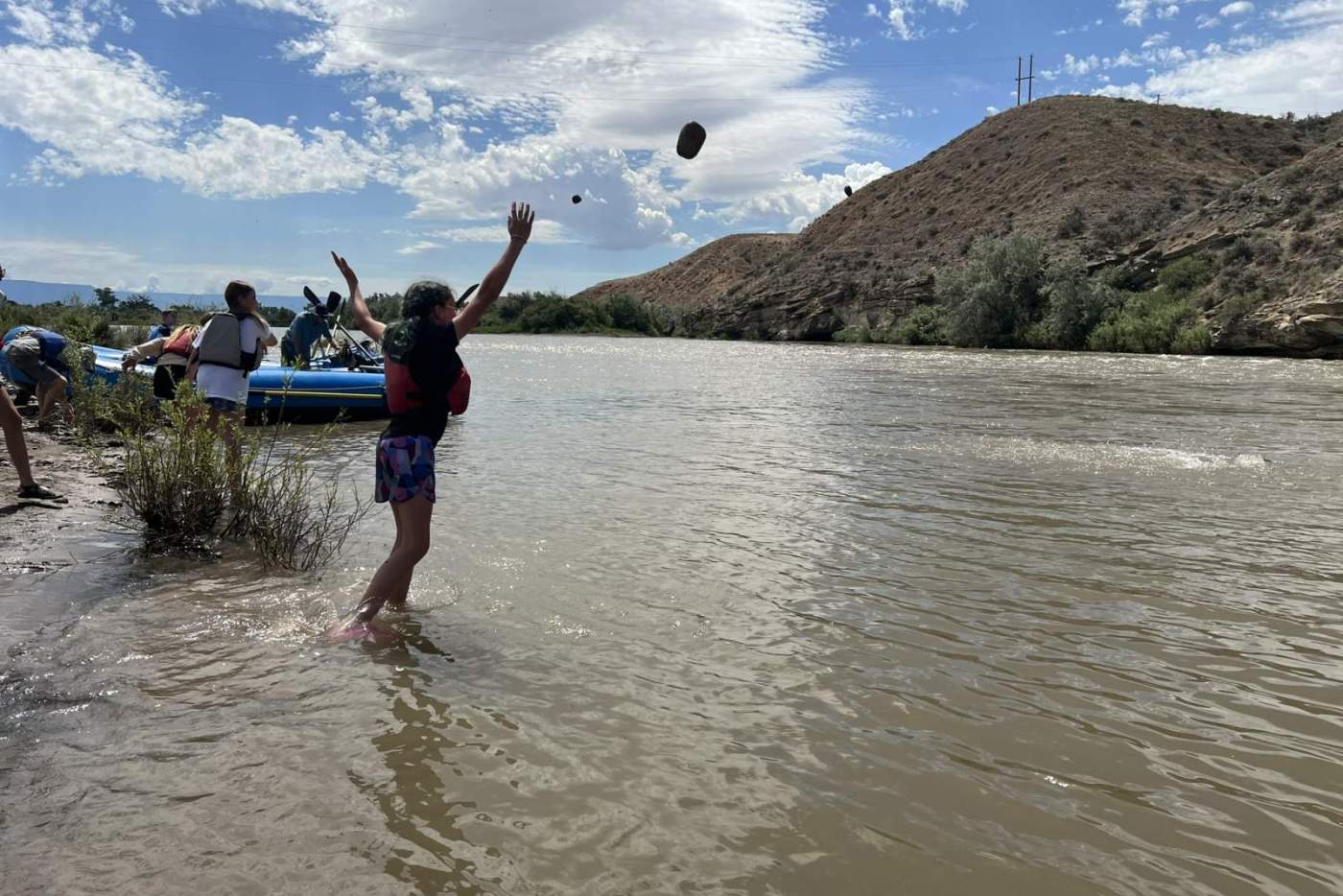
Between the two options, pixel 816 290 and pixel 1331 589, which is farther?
pixel 816 290

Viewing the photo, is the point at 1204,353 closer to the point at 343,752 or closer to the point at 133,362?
the point at 133,362

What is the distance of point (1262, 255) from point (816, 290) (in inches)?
1346

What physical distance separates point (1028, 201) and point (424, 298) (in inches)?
2674

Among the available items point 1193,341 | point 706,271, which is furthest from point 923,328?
point 706,271

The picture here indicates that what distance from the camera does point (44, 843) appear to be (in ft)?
8.87

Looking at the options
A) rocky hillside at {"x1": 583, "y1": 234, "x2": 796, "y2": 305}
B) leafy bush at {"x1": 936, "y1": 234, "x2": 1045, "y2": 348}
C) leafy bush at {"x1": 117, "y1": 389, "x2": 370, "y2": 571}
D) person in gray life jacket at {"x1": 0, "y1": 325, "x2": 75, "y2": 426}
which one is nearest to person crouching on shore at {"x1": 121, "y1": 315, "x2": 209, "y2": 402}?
person in gray life jacket at {"x1": 0, "y1": 325, "x2": 75, "y2": 426}

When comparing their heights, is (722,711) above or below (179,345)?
below

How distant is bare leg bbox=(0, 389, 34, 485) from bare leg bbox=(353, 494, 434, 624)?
4124mm

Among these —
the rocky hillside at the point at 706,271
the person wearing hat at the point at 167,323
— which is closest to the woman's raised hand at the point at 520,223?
the person wearing hat at the point at 167,323

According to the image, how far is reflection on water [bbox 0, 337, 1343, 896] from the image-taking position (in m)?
2.77

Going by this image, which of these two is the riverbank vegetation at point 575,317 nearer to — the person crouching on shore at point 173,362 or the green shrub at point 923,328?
the green shrub at point 923,328

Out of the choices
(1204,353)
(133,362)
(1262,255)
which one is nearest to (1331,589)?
(133,362)

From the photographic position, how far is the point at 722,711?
12.7 ft

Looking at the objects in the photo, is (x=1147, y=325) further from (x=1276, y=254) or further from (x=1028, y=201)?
(x=1028, y=201)
